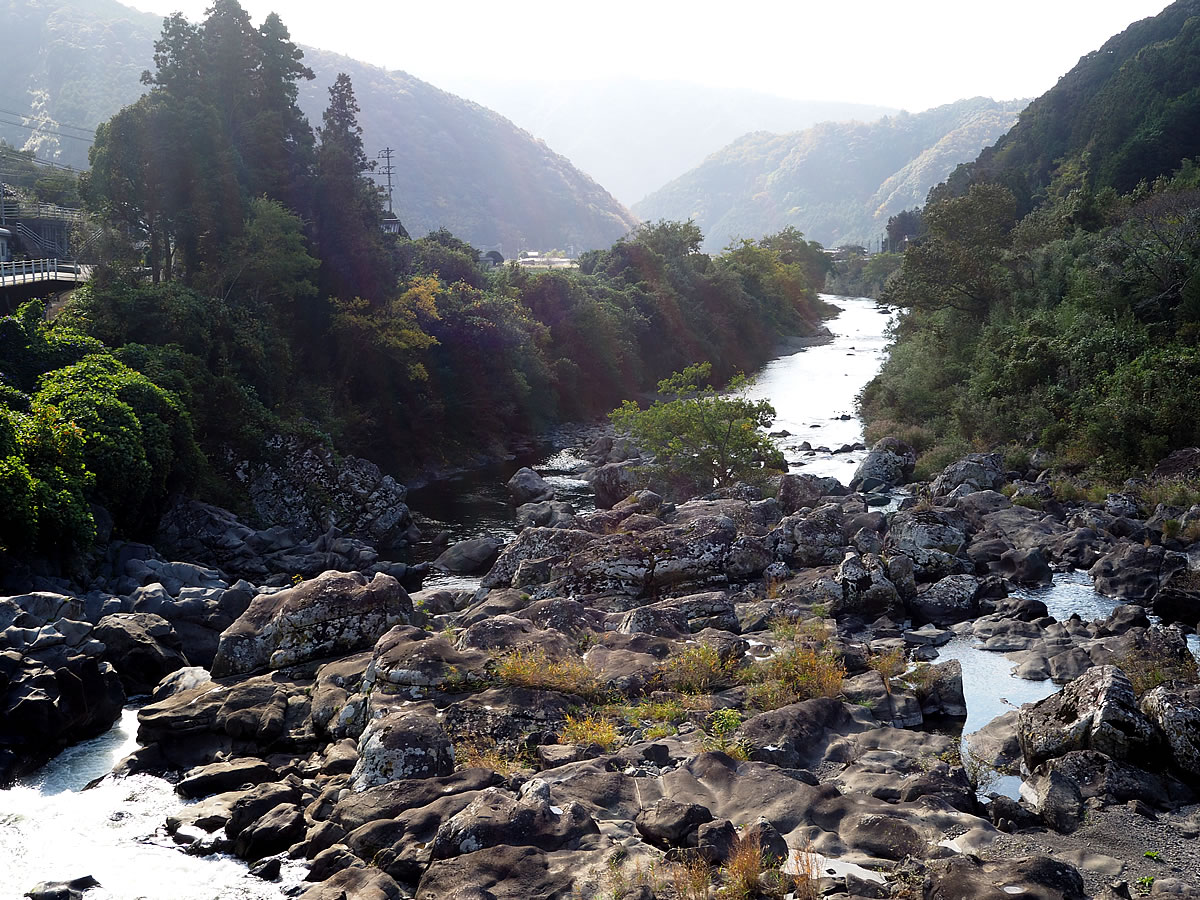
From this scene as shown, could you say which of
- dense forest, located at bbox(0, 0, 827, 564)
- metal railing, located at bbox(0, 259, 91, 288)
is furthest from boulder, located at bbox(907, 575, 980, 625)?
metal railing, located at bbox(0, 259, 91, 288)

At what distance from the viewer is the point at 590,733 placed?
14094 mm

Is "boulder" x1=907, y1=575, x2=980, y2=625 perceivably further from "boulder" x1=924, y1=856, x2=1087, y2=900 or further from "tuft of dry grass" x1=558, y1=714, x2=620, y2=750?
"boulder" x1=924, y1=856, x2=1087, y2=900

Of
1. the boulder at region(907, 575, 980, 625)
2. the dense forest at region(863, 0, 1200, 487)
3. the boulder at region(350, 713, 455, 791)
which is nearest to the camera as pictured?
the boulder at region(350, 713, 455, 791)

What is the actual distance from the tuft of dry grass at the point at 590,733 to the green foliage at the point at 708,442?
68.7 feet

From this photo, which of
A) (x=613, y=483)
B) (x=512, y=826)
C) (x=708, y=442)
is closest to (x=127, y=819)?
(x=512, y=826)

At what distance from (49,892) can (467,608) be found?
1286 centimetres

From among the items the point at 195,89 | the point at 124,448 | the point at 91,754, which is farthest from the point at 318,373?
the point at 91,754

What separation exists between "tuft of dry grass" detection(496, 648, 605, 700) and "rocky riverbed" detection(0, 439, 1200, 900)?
58mm

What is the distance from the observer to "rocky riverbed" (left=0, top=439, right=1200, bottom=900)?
10484mm

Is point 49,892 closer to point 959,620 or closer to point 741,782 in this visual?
point 741,782

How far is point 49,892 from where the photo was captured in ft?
36.7

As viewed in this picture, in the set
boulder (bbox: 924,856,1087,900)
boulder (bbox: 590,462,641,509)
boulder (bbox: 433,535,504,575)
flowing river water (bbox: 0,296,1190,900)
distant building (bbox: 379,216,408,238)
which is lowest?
boulder (bbox: 433,535,504,575)

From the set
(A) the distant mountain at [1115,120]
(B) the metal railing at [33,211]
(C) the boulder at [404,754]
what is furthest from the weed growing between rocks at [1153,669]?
(B) the metal railing at [33,211]

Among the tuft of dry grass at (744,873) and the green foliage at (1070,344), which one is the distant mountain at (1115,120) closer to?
the green foliage at (1070,344)
